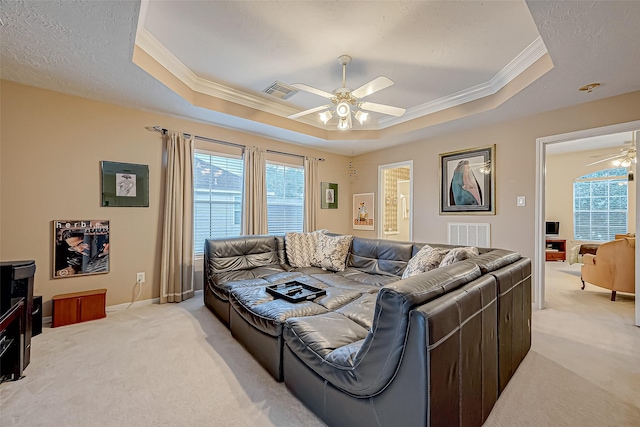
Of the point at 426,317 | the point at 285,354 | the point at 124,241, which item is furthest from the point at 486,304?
the point at 124,241

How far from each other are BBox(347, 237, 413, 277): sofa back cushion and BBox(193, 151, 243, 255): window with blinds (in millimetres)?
1983

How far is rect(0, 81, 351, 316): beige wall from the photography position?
2734mm

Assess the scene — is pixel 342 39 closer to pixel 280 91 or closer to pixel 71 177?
pixel 280 91

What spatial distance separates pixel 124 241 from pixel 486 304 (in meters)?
3.84

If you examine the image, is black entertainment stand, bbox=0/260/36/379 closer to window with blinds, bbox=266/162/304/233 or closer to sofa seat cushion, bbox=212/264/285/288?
sofa seat cushion, bbox=212/264/285/288

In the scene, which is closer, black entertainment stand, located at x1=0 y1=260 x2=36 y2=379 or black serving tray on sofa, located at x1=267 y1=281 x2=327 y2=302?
black entertainment stand, located at x1=0 y1=260 x2=36 y2=379

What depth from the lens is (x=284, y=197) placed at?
497 cm

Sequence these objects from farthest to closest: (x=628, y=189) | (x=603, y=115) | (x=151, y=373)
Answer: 1. (x=628, y=189)
2. (x=603, y=115)
3. (x=151, y=373)

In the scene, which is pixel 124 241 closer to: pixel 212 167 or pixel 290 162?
pixel 212 167

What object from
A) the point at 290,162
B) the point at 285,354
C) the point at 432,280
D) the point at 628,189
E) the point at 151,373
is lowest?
the point at 151,373

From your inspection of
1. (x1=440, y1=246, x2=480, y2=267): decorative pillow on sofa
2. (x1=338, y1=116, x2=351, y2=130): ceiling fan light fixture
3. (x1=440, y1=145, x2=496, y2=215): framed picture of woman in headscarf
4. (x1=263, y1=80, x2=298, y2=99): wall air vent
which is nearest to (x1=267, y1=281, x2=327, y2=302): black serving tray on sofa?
(x1=440, y1=246, x2=480, y2=267): decorative pillow on sofa

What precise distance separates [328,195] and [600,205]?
21.4ft

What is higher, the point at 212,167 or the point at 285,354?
the point at 212,167

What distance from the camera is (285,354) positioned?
181 cm
